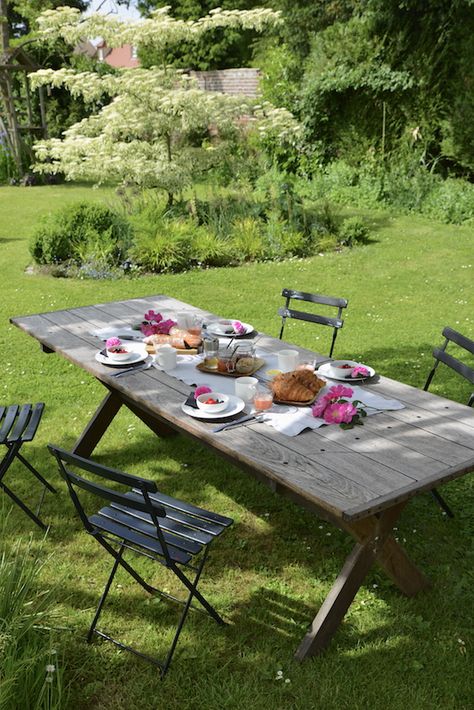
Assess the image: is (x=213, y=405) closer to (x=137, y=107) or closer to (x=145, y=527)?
(x=145, y=527)

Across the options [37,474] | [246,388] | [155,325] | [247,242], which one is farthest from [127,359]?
[247,242]

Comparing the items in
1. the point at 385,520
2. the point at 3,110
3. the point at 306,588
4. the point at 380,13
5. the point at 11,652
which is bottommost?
the point at 3,110

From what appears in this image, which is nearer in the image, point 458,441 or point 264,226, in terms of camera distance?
point 458,441

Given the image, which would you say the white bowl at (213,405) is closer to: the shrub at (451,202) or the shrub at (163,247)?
the shrub at (163,247)

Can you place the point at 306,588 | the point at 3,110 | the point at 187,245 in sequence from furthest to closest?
1. the point at 3,110
2. the point at 187,245
3. the point at 306,588

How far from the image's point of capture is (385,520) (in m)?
2.68

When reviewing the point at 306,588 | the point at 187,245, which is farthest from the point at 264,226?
the point at 306,588

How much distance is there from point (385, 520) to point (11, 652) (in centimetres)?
150

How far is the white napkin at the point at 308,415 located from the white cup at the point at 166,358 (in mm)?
741

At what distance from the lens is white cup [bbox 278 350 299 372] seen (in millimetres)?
3382

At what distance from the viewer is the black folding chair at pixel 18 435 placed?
353 centimetres

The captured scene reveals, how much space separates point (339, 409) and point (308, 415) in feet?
0.51

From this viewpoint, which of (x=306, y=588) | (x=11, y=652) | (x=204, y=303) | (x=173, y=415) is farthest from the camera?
(x=204, y=303)

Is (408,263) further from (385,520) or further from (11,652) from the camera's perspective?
(11,652)
